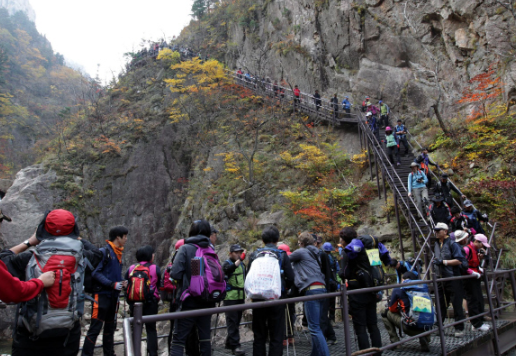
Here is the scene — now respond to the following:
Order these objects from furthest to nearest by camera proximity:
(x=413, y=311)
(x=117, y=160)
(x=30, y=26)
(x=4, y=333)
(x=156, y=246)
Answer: (x=30, y=26), (x=117, y=160), (x=156, y=246), (x=4, y=333), (x=413, y=311)

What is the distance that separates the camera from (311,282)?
4320mm

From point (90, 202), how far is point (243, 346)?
18.0m

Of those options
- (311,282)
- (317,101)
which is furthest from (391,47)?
(311,282)

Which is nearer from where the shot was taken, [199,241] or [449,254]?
[199,241]

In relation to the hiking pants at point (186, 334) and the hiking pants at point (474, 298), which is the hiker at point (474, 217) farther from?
the hiking pants at point (186, 334)

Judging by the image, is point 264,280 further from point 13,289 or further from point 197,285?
point 13,289

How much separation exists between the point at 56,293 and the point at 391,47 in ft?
73.7

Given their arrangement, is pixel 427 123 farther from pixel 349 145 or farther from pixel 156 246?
pixel 156 246

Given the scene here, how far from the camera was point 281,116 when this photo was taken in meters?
20.7

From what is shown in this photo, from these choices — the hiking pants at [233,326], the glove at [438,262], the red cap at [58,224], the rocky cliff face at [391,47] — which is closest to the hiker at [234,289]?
the hiking pants at [233,326]

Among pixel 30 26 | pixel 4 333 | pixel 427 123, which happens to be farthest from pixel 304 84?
pixel 30 26

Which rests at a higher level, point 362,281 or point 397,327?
point 362,281

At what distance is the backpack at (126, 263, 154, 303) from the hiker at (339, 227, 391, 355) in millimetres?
2791

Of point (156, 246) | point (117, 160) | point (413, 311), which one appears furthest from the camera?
point (117, 160)
